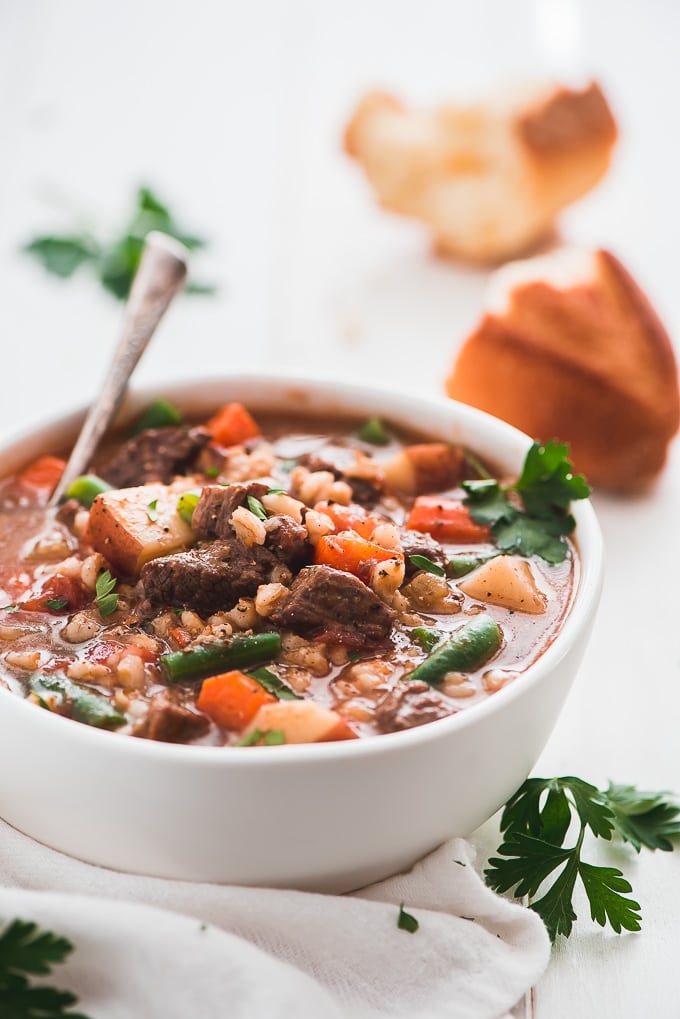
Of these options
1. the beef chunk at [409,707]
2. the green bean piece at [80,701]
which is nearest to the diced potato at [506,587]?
the beef chunk at [409,707]

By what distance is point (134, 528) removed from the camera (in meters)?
3.32

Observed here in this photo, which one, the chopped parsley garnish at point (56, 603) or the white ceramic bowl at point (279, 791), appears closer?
the white ceramic bowl at point (279, 791)

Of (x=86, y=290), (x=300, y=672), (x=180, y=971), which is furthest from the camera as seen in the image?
(x=86, y=290)

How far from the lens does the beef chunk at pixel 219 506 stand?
10.7 feet

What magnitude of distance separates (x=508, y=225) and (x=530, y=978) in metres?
4.10

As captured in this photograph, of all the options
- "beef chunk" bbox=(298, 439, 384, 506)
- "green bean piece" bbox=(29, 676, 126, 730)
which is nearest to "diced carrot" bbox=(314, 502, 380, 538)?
"beef chunk" bbox=(298, 439, 384, 506)

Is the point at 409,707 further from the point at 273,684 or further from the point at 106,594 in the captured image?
the point at 106,594

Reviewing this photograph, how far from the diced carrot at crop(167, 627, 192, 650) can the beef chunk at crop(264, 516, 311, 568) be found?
0.34 m

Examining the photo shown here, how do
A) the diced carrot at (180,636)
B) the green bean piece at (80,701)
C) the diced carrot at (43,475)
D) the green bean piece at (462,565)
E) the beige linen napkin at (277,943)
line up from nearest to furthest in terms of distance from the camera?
the beige linen napkin at (277,943), the green bean piece at (80,701), the diced carrot at (180,636), the green bean piece at (462,565), the diced carrot at (43,475)

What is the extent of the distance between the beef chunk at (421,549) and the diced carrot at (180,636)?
2.13 ft

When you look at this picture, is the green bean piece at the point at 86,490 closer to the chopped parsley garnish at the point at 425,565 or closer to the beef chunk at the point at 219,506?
the beef chunk at the point at 219,506

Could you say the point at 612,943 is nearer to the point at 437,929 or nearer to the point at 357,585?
the point at 437,929

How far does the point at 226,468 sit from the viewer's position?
3.82 m

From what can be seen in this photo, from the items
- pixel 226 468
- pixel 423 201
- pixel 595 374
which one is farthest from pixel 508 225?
pixel 226 468
